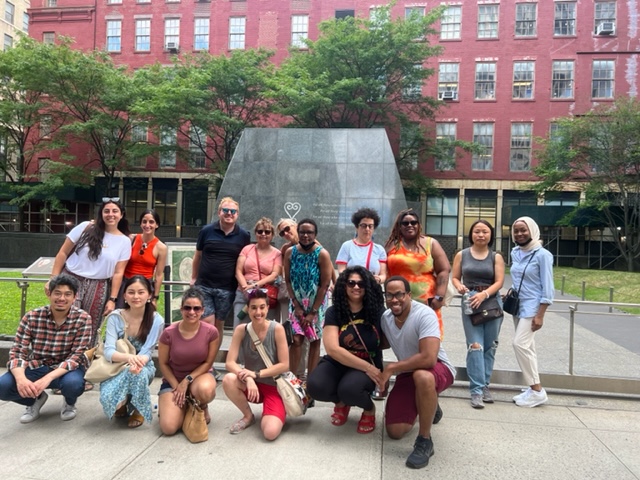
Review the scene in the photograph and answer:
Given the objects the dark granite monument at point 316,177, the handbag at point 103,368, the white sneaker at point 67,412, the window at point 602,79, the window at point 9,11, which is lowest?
the white sneaker at point 67,412

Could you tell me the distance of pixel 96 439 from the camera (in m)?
3.76

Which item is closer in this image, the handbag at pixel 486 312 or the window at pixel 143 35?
the handbag at pixel 486 312

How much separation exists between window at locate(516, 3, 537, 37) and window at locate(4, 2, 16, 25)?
40965mm

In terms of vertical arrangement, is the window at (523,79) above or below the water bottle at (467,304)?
above

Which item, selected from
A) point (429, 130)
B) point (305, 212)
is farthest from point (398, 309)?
point (429, 130)

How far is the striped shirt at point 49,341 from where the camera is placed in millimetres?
4055

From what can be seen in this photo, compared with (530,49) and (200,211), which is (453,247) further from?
(200,211)

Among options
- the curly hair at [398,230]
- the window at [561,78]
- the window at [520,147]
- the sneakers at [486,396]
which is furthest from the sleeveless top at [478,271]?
the window at [561,78]

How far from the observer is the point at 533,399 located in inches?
183

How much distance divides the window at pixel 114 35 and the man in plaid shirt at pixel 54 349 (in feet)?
117

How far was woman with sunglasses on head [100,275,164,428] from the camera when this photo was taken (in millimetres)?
3885

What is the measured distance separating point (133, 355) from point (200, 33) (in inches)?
1340

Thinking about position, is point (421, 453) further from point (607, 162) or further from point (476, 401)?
point (607, 162)

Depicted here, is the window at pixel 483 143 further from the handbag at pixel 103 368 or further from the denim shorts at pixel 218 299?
the handbag at pixel 103 368
